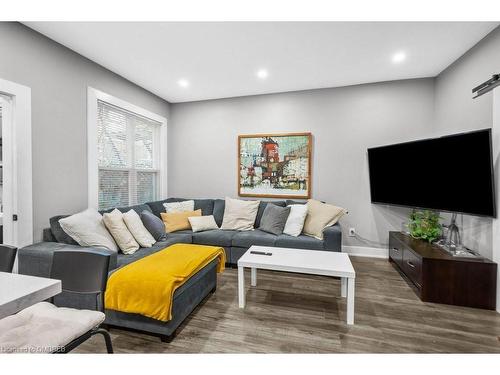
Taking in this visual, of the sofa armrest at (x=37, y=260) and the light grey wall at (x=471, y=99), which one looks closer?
the sofa armrest at (x=37, y=260)

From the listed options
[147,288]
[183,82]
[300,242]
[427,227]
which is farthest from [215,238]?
[427,227]

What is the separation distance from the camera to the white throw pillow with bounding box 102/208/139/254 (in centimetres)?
253

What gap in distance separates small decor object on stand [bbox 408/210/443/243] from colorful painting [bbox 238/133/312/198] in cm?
148

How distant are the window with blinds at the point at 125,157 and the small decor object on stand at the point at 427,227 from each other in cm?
407

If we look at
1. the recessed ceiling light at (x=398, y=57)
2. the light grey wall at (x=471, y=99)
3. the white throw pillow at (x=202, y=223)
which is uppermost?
the recessed ceiling light at (x=398, y=57)

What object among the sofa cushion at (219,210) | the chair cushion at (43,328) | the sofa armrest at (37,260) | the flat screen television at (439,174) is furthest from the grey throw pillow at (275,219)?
the chair cushion at (43,328)

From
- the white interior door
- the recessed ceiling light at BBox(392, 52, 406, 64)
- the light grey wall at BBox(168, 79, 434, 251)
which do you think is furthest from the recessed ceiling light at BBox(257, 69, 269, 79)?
the white interior door

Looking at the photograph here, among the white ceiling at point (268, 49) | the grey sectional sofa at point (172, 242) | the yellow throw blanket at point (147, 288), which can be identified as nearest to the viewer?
the yellow throw blanket at point (147, 288)

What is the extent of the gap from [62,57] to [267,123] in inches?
111

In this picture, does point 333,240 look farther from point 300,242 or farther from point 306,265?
point 306,265

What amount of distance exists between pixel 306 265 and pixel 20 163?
9.15 feet

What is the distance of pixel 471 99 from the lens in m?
2.69

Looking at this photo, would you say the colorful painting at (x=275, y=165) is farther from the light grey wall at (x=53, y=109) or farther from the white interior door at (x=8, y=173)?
the white interior door at (x=8, y=173)

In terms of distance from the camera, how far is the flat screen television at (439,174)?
227 cm
